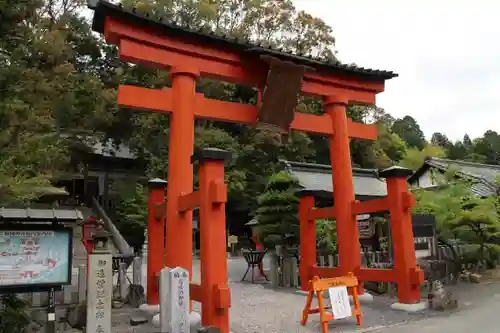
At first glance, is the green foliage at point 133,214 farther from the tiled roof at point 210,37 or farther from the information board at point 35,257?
the information board at point 35,257

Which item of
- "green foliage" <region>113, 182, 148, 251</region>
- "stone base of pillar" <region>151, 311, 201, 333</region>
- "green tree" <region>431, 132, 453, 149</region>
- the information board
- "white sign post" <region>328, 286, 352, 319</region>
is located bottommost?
"stone base of pillar" <region>151, 311, 201, 333</region>

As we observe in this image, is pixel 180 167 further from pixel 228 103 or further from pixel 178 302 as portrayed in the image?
pixel 178 302

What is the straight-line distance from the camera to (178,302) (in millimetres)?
6262

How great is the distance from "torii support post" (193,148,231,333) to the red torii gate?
0.60 feet

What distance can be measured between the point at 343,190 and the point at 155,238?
4.73 meters

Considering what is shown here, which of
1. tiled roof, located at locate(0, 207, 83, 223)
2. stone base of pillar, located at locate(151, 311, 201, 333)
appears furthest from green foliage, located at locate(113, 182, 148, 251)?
stone base of pillar, located at locate(151, 311, 201, 333)

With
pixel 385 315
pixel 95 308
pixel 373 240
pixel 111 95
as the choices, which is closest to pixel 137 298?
pixel 95 308

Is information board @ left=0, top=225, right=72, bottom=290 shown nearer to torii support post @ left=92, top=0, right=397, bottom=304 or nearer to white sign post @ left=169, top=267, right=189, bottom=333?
torii support post @ left=92, top=0, right=397, bottom=304

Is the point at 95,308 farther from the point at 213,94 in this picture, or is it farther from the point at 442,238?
the point at 213,94

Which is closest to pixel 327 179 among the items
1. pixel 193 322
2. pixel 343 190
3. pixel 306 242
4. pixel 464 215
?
pixel 464 215

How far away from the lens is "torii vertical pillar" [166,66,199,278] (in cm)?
798

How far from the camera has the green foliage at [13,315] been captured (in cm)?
666

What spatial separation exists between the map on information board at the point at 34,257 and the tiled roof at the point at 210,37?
13.8 feet

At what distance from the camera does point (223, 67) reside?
9523 millimetres
